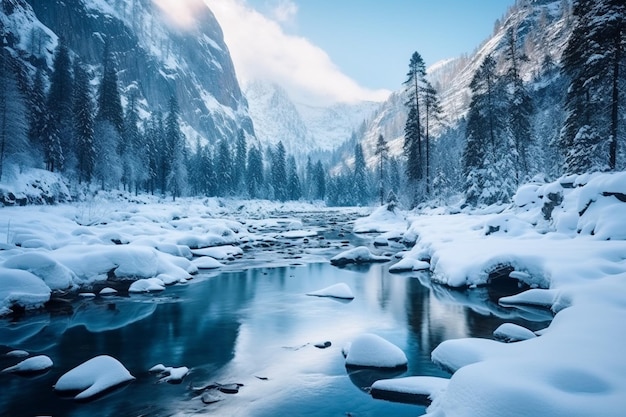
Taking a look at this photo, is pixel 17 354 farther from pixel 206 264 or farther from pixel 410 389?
pixel 206 264

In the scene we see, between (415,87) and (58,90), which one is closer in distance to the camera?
(415,87)

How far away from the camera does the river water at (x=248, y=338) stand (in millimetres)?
6273

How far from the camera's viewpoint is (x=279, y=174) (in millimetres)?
90312

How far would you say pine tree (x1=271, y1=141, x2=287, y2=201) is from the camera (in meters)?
90.4

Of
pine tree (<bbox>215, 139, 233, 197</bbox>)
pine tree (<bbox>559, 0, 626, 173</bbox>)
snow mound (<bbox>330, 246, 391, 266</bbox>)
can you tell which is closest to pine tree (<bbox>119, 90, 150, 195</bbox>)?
pine tree (<bbox>215, 139, 233, 197</bbox>)

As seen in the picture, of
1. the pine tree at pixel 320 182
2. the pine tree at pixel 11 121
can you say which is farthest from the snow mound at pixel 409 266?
the pine tree at pixel 320 182

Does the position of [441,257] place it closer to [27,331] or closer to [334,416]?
[334,416]

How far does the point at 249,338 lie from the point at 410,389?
5.02 metres

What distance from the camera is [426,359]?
8.10 meters

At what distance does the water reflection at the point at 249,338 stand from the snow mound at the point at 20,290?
897 mm

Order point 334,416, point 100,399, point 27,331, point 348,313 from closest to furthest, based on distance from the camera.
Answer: point 334,416
point 100,399
point 27,331
point 348,313

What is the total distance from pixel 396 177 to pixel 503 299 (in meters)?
82.1

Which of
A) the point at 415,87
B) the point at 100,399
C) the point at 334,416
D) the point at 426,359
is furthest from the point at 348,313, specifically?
the point at 415,87

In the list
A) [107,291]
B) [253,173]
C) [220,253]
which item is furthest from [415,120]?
[253,173]
